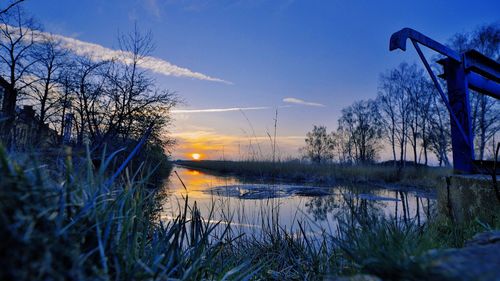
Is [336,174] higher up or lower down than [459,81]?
lower down

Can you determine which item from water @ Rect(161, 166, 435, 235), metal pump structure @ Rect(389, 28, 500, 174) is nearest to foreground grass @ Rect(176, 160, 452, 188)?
water @ Rect(161, 166, 435, 235)

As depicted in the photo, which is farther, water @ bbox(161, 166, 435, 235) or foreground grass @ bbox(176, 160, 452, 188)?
foreground grass @ bbox(176, 160, 452, 188)

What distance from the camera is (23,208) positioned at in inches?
25.6

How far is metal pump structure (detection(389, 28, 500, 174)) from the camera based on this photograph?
3574 millimetres

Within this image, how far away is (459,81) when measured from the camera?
3793 mm

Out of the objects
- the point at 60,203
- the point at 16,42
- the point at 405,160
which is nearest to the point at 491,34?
the point at 405,160

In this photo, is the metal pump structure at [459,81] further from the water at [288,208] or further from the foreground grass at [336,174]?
the foreground grass at [336,174]

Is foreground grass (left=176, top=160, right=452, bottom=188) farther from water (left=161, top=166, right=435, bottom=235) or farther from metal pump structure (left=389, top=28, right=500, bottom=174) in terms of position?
metal pump structure (left=389, top=28, right=500, bottom=174)

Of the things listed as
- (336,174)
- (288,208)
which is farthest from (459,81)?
(336,174)

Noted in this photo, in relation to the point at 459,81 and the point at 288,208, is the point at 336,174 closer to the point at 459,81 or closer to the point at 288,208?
the point at 288,208

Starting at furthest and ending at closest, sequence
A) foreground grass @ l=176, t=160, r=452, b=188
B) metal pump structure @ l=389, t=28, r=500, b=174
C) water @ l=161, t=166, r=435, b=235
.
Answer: foreground grass @ l=176, t=160, r=452, b=188, metal pump structure @ l=389, t=28, r=500, b=174, water @ l=161, t=166, r=435, b=235

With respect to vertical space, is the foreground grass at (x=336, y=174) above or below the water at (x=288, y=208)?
above

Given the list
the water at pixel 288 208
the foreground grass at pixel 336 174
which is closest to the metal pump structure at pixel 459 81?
the water at pixel 288 208

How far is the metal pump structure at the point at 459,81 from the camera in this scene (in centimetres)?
357
